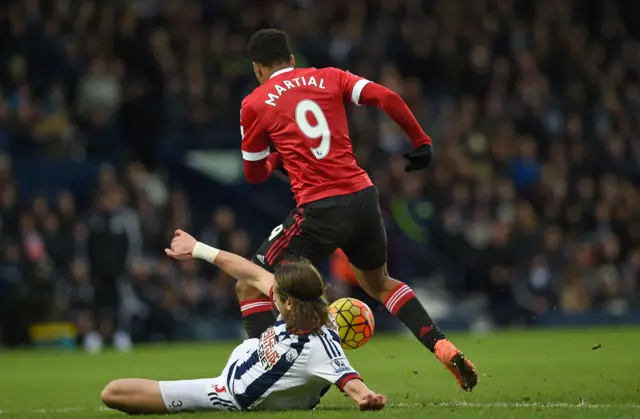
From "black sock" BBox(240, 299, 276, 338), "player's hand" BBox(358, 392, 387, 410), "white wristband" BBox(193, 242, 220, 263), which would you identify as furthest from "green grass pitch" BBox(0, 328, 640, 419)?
"white wristband" BBox(193, 242, 220, 263)

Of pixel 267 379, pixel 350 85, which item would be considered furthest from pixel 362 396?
pixel 350 85

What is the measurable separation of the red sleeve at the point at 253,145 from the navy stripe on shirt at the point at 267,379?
5.08 ft

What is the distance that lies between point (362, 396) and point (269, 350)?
630 mm

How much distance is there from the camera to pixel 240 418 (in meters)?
7.10

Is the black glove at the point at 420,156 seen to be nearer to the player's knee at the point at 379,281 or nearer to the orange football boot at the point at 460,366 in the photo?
the player's knee at the point at 379,281

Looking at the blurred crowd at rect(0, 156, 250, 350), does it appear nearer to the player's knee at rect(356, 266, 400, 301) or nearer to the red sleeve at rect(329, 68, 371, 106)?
the player's knee at rect(356, 266, 400, 301)

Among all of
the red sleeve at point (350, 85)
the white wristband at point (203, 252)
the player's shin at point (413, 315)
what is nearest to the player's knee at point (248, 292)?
the white wristband at point (203, 252)

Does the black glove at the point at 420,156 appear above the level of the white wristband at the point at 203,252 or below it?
above

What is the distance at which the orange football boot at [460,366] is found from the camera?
309 inches

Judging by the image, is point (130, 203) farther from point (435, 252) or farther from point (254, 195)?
point (435, 252)

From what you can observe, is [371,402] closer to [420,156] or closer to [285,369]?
[285,369]

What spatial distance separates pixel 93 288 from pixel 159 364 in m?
4.52

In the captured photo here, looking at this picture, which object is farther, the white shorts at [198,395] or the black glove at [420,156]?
the black glove at [420,156]

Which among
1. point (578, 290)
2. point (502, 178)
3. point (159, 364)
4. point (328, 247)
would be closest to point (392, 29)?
point (502, 178)
